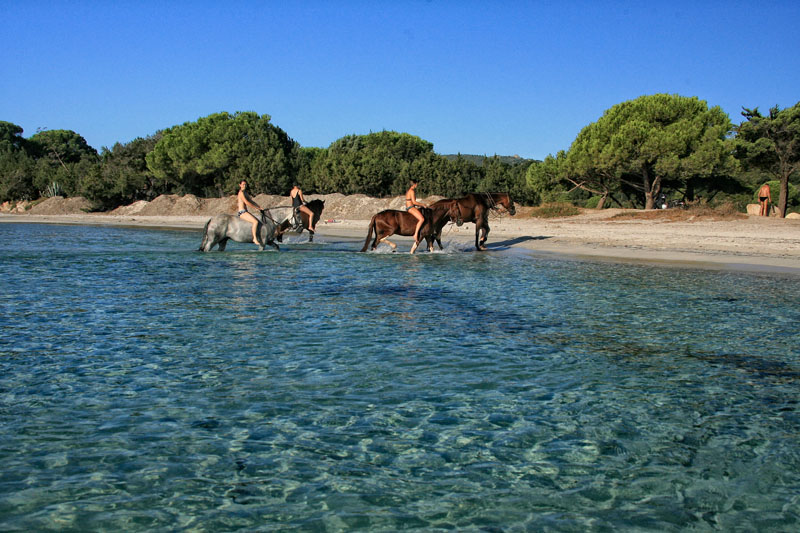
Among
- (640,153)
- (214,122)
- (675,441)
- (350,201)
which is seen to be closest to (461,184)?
(350,201)

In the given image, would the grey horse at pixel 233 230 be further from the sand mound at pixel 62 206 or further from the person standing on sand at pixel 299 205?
the sand mound at pixel 62 206

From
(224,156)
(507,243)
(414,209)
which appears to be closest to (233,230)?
(414,209)

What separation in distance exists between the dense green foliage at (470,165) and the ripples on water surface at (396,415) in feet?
117

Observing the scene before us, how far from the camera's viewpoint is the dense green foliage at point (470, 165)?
4434 centimetres

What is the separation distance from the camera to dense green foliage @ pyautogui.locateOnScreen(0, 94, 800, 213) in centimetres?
4434

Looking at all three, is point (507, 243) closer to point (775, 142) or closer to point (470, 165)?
point (775, 142)

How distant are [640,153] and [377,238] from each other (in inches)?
1200

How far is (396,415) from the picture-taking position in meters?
5.64

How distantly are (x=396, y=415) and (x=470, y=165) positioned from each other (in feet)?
200

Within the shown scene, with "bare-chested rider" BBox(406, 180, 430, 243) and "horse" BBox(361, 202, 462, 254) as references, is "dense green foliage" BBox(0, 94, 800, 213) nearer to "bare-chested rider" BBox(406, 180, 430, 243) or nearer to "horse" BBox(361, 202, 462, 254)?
"horse" BBox(361, 202, 462, 254)

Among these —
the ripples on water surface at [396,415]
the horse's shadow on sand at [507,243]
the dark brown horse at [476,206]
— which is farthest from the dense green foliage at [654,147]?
the ripples on water surface at [396,415]

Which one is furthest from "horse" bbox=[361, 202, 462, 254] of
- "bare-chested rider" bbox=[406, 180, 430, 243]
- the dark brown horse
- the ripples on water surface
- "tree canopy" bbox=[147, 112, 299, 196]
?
"tree canopy" bbox=[147, 112, 299, 196]

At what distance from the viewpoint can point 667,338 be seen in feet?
29.7

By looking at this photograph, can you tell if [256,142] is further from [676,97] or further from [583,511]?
[583,511]
